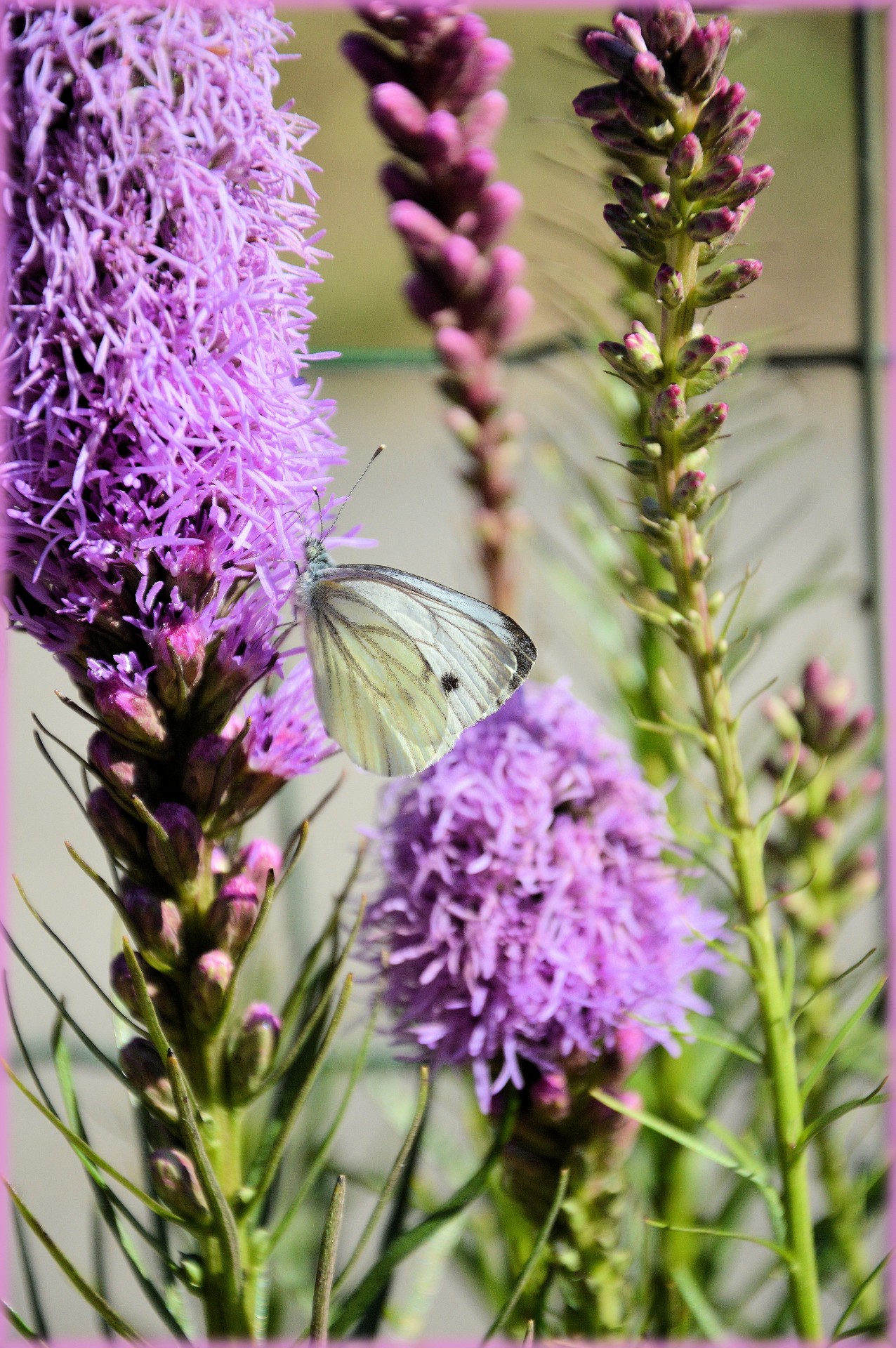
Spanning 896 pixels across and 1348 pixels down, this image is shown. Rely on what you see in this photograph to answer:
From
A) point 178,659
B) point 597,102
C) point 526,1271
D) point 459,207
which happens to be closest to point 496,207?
point 459,207

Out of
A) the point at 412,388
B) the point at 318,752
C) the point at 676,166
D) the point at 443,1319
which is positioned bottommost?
the point at 443,1319

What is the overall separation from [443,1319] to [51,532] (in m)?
1.52

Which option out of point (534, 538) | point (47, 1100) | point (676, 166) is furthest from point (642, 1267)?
point (676, 166)

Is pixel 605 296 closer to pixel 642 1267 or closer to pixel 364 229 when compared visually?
A: pixel 642 1267

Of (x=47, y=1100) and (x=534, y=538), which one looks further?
(x=534, y=538)

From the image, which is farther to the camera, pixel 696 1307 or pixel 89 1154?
pixel 696 1307

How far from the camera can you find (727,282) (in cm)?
45

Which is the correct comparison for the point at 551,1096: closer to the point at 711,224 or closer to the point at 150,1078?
the point at 150,1078

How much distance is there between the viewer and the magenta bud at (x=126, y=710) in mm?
475

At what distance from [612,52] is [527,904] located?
0.40 m

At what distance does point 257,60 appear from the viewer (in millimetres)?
466

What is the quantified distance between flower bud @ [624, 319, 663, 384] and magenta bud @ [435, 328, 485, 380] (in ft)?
1.05

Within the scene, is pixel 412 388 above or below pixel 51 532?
above

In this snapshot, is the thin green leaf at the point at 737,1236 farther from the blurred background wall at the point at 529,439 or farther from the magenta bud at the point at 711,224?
the magenta bud at the point at 711,224
